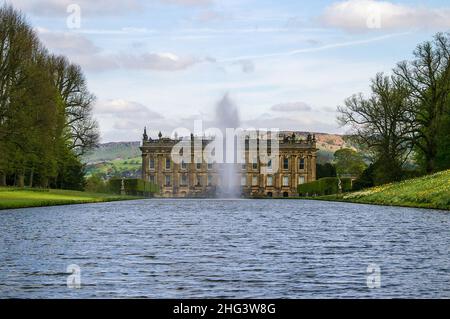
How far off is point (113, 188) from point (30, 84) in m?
49.9

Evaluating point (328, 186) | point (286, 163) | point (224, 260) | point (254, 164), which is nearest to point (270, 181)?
point (254, 164)

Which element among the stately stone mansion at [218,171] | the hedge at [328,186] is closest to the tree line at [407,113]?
the hedge at [328,186]

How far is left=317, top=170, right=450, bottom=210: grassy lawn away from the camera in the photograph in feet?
152

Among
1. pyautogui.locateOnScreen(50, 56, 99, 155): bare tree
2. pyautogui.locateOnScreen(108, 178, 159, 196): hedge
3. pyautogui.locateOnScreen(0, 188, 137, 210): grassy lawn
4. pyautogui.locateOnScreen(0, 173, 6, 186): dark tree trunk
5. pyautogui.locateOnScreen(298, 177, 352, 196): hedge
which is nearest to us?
pyautogui.locateOnScreen(0, 188, 137, 210): grassy lawn

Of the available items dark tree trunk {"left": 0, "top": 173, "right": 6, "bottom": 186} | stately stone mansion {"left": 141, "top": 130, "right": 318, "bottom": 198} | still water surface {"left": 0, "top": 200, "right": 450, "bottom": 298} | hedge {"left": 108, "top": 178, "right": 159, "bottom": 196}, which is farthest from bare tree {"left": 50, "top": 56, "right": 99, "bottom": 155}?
stately stone mansion {"left": 141, "top": 130, "right": 318, "bottom": 198}

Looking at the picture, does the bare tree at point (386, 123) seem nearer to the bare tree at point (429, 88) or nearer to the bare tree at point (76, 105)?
the bare tree at point (429, 88)

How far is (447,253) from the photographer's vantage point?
772 inches

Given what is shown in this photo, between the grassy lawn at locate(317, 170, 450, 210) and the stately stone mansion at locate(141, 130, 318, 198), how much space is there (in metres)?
78.3

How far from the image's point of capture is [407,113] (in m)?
69.6

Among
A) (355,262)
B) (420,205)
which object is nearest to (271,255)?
(355,262)

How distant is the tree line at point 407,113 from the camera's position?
6794 centimetres

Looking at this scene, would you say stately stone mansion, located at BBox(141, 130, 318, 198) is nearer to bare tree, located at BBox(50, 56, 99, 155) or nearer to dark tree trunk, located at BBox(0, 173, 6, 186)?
bare tree, located at BBox(50, 56, 99, 155)

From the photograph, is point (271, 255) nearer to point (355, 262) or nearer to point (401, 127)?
point (355, 262)

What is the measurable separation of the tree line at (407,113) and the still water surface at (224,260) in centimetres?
3942
